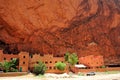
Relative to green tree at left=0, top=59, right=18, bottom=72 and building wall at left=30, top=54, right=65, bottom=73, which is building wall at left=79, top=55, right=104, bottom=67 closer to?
building wall at left=30, top=54, right=65, bottom=73

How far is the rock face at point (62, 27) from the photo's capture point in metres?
26.6

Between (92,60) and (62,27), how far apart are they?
5074 mm

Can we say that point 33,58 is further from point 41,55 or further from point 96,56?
point 96,56

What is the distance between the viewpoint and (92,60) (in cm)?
2956

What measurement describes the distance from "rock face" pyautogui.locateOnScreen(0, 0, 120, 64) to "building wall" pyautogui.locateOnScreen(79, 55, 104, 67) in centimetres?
170

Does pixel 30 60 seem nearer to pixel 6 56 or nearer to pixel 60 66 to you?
pixel 6 56

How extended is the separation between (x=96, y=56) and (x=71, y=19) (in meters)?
5.22

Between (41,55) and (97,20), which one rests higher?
(97,20)

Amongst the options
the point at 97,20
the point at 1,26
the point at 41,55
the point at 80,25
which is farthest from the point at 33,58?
the point at 97,20

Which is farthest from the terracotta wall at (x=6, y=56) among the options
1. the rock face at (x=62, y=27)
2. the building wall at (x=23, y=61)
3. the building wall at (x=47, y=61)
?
the rock face at (x=62, y=27)

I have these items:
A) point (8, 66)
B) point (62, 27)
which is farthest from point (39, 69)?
point (62, 27)

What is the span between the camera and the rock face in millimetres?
26625

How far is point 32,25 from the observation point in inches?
1081

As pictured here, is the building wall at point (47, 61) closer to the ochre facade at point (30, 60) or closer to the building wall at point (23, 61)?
→ the ochre facade at point (30, 60)
